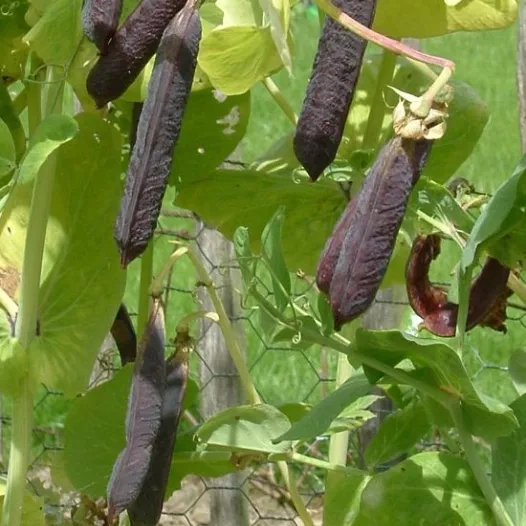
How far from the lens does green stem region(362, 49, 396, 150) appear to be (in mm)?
591

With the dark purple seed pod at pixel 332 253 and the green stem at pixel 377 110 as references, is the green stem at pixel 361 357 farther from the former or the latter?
the green stem at pixel 377 110

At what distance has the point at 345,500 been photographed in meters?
0.57

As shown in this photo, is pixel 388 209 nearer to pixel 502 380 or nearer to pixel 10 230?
pixel 10 230

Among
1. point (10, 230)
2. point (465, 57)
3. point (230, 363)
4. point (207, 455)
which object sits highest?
point (10, 230)

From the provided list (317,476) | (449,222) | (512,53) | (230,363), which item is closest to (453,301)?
(449,222)

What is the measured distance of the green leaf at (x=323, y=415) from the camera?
46cm

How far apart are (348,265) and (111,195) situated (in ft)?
0.79

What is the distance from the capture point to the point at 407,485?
517mm

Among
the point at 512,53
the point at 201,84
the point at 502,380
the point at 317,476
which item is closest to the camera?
the point at 201,84

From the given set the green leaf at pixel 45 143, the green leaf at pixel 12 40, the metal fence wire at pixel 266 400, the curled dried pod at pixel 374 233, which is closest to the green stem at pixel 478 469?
Result: the curled dried pod at pixel 374 233

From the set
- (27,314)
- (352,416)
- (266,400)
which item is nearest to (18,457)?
(27,314)

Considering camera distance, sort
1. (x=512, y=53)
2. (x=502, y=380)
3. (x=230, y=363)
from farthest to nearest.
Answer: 1. (x=512, y=53)
2. (x=502, y=380)
3. (x=230, y=363)

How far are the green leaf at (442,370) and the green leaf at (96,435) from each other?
0.20m

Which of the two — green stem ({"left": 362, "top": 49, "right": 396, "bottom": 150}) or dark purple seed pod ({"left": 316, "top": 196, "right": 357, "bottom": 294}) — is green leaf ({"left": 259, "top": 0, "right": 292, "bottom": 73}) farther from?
green stem ({"left": 362, "top": 49, "right": 396, "bottom": 150})
